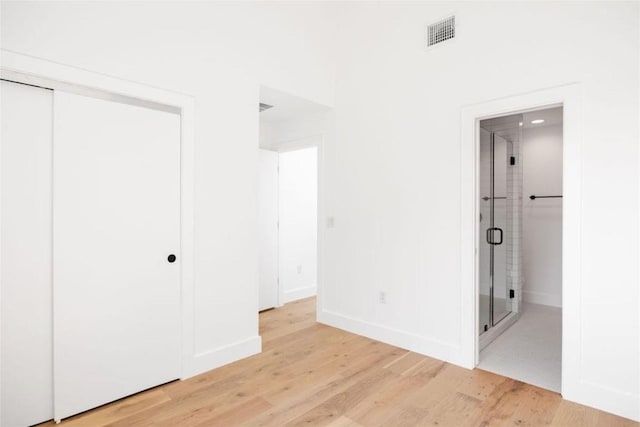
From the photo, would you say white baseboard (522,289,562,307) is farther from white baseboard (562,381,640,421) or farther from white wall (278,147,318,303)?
white wall (278,147,318,303)

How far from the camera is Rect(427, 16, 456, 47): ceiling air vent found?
295 centimetres

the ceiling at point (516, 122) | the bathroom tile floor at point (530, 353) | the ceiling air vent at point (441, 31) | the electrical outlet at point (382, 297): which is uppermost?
the ceiling air vent at point (441, 31)

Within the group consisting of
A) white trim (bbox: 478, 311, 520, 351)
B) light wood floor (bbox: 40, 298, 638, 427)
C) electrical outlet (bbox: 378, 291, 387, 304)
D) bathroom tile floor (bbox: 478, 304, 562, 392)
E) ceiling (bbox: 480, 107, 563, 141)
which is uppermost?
ceiling (bbox: 480, 107, 563, 141)

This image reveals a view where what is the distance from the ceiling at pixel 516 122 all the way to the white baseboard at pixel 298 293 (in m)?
3.31

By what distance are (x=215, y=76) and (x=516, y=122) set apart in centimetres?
327

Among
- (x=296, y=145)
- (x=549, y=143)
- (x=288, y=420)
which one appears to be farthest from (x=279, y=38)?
(x=549, y=143)

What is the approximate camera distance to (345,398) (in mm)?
2393

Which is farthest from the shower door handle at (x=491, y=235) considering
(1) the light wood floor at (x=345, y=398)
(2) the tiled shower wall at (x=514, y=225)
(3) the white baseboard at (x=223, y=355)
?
(3) the white baseboard at (x=223, y=355)

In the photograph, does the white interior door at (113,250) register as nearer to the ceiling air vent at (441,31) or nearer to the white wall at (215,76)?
the white wall at (215,76)

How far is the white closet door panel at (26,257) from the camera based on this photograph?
1.98 m

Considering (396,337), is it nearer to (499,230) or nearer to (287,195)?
(499,230)

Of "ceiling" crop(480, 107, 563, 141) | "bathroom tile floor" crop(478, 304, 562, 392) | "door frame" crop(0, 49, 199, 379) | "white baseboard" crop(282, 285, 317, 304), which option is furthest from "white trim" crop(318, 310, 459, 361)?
"ceiling" crop(480, 107, 563, 141)

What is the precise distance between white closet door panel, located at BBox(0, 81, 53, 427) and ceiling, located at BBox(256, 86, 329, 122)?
6.11 feet

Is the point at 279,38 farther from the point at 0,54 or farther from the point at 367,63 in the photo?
the point at 0,54
